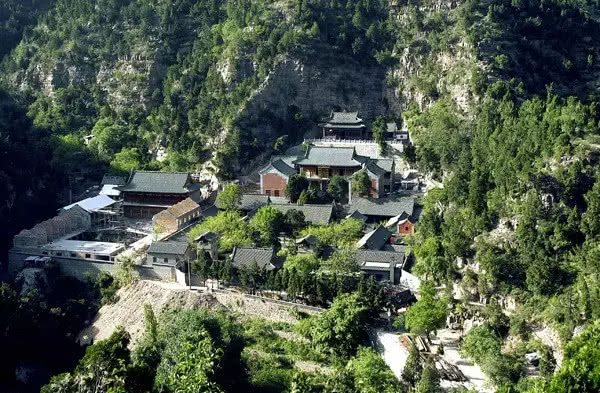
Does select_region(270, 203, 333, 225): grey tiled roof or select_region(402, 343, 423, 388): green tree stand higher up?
select_region(270, 203, 333, 225): grey tiled roof

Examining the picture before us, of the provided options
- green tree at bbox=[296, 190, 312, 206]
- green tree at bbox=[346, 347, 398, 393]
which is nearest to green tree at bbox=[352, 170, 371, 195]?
green tree at bbox=[296, 190, 312, 206]

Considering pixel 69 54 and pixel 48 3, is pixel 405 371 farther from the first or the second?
pixel 48 3

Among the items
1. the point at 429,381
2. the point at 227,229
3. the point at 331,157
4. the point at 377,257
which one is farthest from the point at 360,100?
the point at 429,381


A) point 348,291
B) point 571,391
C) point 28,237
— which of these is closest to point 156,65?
point 28,237

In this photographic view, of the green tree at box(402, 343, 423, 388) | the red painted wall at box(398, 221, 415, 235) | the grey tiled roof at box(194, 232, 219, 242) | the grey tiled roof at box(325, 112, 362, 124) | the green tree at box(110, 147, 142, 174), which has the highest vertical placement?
the grey tiled roof at box(325, 112, 362, 124)

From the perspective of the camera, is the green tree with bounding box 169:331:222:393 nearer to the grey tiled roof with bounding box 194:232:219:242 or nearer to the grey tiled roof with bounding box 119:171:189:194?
the grey tiled roof with bounding box 194:232:219:242

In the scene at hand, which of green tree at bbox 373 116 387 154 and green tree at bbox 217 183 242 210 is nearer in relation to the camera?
green tree at bbox 217 183 242 210

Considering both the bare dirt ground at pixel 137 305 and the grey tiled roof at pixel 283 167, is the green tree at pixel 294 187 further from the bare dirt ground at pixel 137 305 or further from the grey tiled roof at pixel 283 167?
A: the bare dirt ground at pixel 137 305
